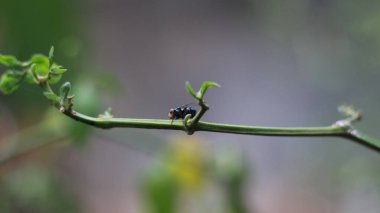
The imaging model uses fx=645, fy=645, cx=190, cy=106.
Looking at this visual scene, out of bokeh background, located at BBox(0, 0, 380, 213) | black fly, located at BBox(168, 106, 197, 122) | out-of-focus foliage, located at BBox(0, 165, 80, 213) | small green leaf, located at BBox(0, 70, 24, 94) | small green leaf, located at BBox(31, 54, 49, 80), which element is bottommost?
small green leaf, located at BBox(0, 70, 24, 94)

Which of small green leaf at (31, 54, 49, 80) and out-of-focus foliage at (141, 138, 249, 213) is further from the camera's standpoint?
out-of-focus foliage at (141, 138, 249, 213)

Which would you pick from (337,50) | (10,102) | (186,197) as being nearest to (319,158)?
(337,50)

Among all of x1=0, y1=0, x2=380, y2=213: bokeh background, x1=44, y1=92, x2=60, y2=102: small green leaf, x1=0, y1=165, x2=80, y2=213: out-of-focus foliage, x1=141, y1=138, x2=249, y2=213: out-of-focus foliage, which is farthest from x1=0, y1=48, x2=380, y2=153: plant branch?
x1=0, y1=165, x2=80, y2=213: out-of-focus foliage

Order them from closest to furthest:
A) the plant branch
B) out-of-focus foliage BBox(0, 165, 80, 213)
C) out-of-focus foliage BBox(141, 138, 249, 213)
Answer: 1. the plant branch
2. out-of-focus foliage BBox(141, 138, 249, 213)
3. out-of-focus foliage BBox(0, 165, 80, 213)

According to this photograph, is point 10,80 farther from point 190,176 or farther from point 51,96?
point 190,176

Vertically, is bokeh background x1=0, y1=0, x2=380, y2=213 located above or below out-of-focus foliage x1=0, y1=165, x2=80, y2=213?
above

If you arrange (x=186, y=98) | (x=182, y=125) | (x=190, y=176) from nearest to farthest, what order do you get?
(x=182, y=125)
(x=190, y=176)
(x=186, y=98)

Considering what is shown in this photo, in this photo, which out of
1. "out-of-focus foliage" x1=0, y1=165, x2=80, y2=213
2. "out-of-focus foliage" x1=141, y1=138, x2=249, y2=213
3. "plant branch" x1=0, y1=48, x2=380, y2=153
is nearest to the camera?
"plant branch" x1=0, y1=48, x2=380, y2=153

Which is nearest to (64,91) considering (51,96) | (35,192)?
(51,96)

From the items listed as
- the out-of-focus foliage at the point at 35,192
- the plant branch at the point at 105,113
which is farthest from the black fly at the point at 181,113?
the out-of-focus foliage at the point at 35,192

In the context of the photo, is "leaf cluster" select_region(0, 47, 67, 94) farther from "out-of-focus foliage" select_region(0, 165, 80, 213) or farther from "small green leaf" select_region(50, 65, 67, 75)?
"out-of-focus foliage" select_region(0, 165, 80, 213)
